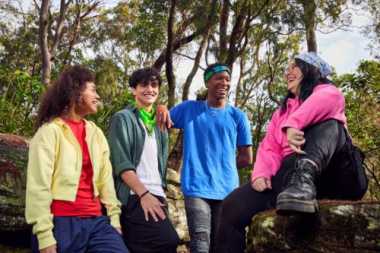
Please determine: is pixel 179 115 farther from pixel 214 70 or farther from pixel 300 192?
pixel 300 192

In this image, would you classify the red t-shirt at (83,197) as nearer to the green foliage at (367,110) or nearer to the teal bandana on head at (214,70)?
the teal bandana on head at (214,70)

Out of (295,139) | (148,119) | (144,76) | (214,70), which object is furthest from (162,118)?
(295,139)

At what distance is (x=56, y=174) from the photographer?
2729 millimetres

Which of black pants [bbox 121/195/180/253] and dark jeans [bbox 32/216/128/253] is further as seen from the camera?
black pants [bbox 121/195/180/253]

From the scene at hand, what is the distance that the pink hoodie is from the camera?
2.71 m

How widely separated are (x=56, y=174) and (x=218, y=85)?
1505 millimetres

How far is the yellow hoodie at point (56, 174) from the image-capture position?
102 inches

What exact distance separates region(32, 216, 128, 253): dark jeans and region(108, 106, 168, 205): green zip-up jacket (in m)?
0.35

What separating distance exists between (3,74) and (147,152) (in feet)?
26.0

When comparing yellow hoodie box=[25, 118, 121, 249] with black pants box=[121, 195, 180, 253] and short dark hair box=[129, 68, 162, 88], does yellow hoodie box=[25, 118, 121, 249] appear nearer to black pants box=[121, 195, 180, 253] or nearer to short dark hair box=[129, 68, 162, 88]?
black pants box=[121, 195, 180, 253]

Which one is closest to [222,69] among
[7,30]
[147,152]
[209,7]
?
[147,152]

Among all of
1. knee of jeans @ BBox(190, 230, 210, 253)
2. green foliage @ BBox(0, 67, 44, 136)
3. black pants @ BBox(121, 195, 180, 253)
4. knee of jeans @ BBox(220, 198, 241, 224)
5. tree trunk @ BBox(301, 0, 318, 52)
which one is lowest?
knee of jeans @ BBox(190, 230, 210, 253)

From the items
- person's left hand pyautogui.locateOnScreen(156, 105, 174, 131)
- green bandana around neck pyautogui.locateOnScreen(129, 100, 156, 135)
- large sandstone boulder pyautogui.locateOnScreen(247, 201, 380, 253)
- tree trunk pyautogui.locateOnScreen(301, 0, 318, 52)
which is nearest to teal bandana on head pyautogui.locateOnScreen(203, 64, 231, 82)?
person's left hand pyautogui.locateOnScreen(156, 105, 174, 131)

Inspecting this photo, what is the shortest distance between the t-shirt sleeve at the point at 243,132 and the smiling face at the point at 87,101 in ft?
4.07
